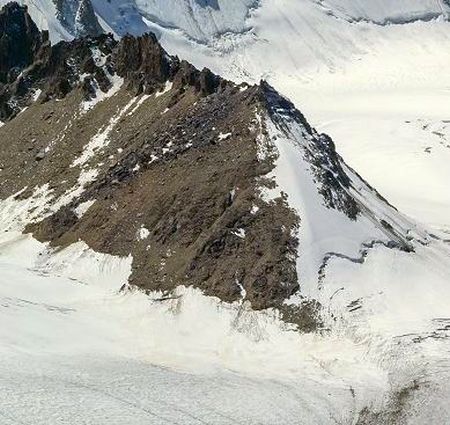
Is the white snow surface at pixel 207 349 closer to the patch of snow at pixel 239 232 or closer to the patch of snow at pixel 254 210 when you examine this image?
the patch of snow at pixel 239 232

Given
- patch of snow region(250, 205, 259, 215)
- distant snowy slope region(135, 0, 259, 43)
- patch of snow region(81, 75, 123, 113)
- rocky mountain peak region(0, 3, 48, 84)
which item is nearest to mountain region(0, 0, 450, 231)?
distant snowy slope region(135, 0, 259, 43)

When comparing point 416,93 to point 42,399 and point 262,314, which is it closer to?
point 262,314

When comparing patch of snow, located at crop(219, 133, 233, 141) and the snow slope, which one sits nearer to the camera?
patch of snow, located at crop(219, 133, 233, 141)

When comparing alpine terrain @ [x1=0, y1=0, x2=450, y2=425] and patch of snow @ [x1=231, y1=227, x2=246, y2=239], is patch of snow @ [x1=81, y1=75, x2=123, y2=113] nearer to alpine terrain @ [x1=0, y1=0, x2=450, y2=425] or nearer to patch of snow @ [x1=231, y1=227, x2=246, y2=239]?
alpine terrain @ [x1=0, y1=0, x2=450, y2=425]

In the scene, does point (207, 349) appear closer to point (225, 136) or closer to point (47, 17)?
point (225, 136)

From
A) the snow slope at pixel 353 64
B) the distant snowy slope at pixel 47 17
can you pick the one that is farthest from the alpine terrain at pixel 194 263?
the distant snowy slope at pixel 47 17

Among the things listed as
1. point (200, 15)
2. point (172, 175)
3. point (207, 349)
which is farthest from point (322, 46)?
point (207, 349)

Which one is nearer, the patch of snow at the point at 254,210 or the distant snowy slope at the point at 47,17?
the patch of snow at the point at 254,210

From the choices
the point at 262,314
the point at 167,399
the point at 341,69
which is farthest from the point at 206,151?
the point at 341,69
